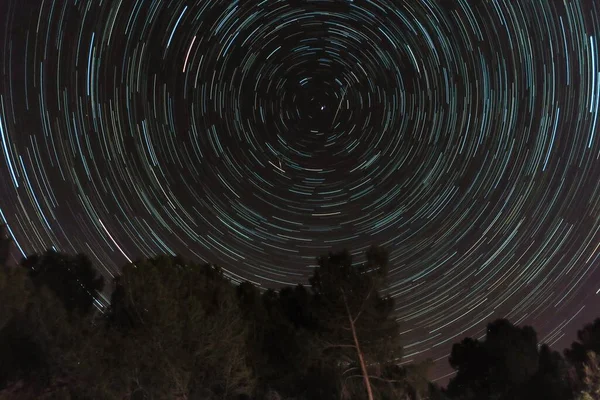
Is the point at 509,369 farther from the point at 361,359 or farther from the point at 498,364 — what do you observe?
the point at 361,359

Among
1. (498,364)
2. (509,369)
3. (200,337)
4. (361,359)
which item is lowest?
(200,337)

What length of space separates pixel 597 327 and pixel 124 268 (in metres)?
31.0

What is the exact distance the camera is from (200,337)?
15.1m

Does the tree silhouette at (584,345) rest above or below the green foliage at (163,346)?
above

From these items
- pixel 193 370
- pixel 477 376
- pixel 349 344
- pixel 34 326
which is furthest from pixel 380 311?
pixel 477 376

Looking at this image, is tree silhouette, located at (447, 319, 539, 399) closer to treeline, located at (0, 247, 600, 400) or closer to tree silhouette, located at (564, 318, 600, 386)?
tree silhouette, located at (564, 318, 600, 386)

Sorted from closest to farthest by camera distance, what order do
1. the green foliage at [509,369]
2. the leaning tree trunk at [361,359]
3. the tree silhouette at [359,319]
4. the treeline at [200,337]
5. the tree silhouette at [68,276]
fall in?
the treeline at [200,337], the leaning tree trunk at [361,359], the tree silhouette at [359,319], the tree silhouette at [68,276], the green foliage at [509,369]

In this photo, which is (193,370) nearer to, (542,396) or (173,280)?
(173,280)

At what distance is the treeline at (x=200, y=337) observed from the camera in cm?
1431

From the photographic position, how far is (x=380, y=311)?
1742 centimetres

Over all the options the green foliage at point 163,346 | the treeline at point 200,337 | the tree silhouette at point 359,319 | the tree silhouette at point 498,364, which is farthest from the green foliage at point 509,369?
the green foliage at point 163,346

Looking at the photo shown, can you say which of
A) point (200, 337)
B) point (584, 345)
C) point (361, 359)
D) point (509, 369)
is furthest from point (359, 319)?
point (584, 345)

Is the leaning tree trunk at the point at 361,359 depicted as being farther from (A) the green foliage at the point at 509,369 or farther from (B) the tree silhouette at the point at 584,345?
(B) the tree silhouette at the point at 584,345

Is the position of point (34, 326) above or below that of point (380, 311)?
below
